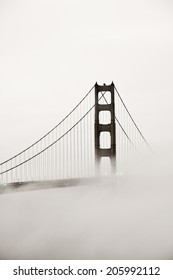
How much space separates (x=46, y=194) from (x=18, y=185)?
1.02 feet

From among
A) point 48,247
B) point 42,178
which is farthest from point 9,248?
point 42,178

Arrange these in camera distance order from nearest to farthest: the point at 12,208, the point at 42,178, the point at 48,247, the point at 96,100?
the point at 48,247 < the point at 12,208 < the point at 42,178 < the point at 96,100

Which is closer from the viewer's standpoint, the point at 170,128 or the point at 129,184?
the point at 170,128

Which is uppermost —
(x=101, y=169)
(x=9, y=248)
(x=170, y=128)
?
(x=170, y=128)

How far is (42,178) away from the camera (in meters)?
5.02

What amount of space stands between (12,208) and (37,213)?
1.50ft

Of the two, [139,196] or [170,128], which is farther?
[139,196]

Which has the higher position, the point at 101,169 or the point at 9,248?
the point at 101,169

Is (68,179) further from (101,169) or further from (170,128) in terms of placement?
(170,128)

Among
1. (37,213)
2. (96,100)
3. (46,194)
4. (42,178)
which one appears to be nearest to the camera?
(37,213)

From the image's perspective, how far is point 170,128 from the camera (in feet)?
11.4

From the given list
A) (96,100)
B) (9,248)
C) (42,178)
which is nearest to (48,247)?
(9,248)
